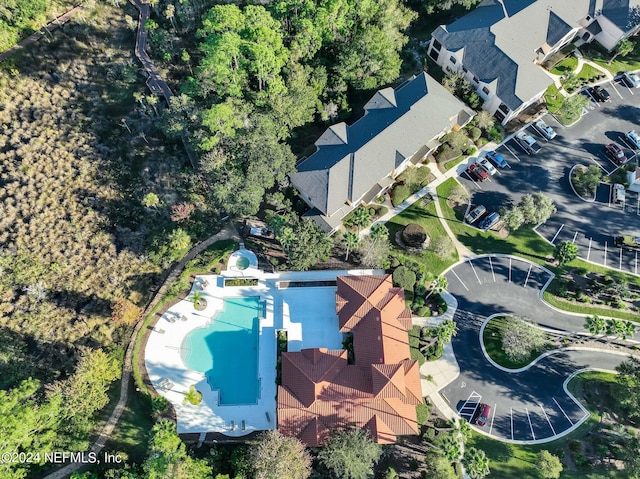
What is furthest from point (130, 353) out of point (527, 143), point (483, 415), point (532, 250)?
point (527, 143)

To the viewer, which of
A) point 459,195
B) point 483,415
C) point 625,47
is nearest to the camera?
point 483,415

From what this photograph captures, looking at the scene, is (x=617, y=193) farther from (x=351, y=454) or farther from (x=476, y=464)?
(x=351, y=454)

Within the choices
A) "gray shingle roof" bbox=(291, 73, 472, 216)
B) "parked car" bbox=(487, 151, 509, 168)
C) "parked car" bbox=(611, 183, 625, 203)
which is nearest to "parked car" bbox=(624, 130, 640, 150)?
"parked car" bbox=(611, 183, 625, 203)

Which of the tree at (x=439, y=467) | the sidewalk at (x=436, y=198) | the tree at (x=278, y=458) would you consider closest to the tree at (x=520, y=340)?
the sidewalk at (x=436, y=198)

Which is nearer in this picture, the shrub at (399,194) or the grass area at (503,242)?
the grass area at (503,242)

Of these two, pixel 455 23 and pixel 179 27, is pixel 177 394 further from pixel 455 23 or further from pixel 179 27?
pixel 455 23

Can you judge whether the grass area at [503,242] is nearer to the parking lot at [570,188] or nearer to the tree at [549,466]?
the parking lot at [570,188]
